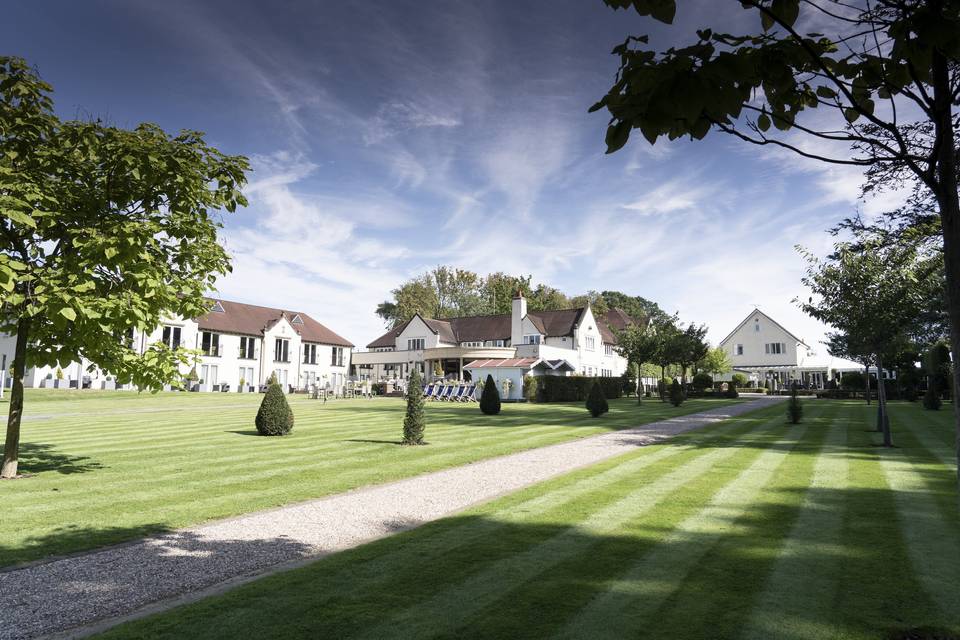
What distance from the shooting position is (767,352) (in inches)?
2645

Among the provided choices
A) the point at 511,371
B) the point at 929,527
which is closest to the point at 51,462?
the point at 929,527

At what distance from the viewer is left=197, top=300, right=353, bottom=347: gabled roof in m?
55.5

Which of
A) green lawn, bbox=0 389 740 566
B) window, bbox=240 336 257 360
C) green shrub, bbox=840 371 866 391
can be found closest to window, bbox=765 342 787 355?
green shrub, bbox=840 371 866 391

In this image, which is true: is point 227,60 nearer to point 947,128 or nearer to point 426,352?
point 947,128

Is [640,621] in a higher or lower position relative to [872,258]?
lower

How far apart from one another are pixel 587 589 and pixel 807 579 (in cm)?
A: 220

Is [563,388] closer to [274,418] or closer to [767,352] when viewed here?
[274,418]

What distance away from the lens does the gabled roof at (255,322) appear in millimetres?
55531

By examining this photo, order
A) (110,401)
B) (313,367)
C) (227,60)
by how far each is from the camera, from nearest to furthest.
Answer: (227,60) → (110,401) → (313,367)

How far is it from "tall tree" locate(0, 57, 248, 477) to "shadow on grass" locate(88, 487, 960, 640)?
5.94m

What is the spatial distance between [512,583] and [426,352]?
4696cm

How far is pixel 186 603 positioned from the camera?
4.96 meters

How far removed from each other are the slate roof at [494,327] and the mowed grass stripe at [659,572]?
4582 centimetres

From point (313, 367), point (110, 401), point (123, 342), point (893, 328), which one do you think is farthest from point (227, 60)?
point (313, 367)
